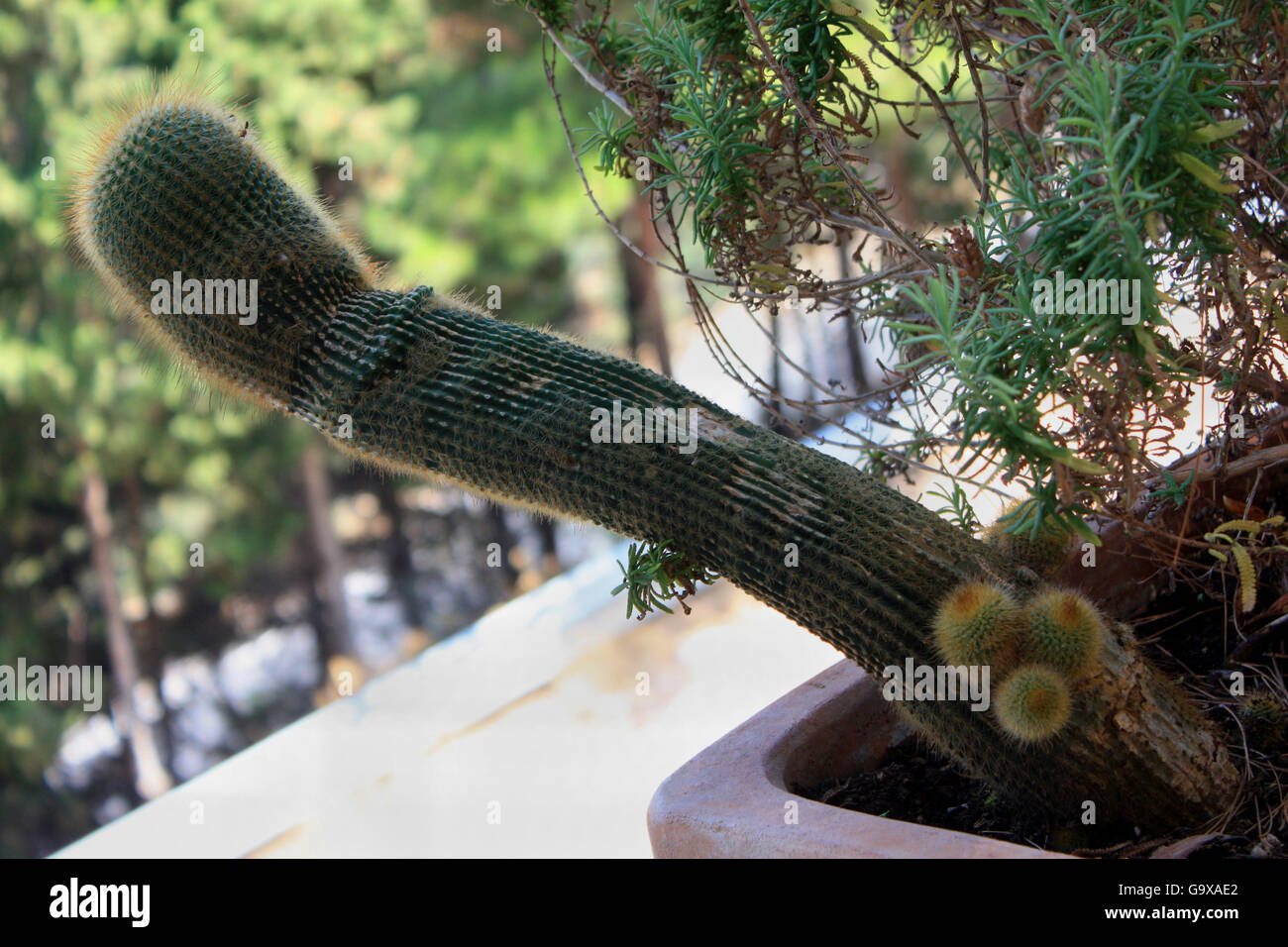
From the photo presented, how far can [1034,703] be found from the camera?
88 centimetres

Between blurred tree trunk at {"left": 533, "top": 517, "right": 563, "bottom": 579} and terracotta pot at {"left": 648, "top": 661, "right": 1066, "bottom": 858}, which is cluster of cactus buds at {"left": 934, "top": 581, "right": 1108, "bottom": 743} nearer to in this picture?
terracotta pot at {"left": 648, "top": 661, "right": 1066, "bottom": 858}

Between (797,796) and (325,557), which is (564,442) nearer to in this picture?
(797,796)

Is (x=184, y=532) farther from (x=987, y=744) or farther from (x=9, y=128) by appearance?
(x=987, y=744)

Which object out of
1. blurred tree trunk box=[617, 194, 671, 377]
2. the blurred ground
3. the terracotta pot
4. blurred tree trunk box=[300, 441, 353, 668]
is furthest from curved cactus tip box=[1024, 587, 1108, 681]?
blurred tree trunk box=[300, 441, 353, 668]

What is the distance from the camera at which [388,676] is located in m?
2.75

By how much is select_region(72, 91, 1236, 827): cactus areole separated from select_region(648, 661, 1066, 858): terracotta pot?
0.48ft

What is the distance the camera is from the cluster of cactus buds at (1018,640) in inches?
36.0

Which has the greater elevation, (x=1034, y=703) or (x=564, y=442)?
(x=564, y=442)

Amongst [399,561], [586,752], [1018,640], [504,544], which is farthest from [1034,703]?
[399,561]

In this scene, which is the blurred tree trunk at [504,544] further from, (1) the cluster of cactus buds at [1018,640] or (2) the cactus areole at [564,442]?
(1) the cluster of cactus buds at [1018,640]

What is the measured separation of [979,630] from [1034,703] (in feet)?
0.23

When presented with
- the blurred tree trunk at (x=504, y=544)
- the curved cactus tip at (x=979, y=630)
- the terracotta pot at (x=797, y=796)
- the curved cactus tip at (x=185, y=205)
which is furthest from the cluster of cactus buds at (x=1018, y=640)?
the blurred tree trunk at (x=504, y=544)

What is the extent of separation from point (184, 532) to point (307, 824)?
2366 millimetres

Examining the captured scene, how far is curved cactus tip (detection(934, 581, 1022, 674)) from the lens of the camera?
92cm
